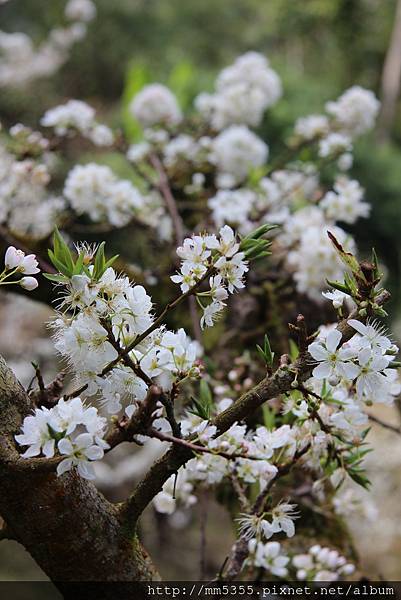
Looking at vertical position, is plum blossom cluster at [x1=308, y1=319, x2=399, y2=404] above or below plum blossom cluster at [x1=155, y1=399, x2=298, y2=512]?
above

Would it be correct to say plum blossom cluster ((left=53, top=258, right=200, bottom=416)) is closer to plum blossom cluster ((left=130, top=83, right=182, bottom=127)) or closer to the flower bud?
the flower bud

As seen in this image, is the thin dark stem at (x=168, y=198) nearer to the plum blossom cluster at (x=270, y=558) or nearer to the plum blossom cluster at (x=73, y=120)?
the plum blossom cluster at (x=73, y=120)

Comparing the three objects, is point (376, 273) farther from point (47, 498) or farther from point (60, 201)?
point (60, 201)

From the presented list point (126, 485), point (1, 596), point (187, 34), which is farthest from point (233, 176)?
point (187, 34)

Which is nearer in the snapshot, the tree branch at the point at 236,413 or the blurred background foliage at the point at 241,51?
the tree branch at the point at 236,413

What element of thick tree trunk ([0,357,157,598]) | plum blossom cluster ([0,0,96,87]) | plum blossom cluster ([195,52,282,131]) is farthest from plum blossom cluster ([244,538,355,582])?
plum blossom cluster ([0,0,96,87])

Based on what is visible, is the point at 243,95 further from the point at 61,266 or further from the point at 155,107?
the point at 61,266

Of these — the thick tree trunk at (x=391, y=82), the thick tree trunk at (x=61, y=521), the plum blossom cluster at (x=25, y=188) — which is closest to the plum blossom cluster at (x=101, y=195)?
the plum blossom cluster at (x=25, y=188)
